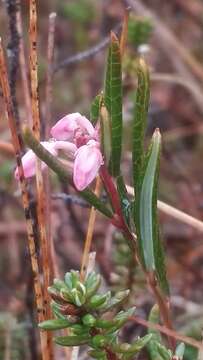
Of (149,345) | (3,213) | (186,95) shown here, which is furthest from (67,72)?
(149,345)

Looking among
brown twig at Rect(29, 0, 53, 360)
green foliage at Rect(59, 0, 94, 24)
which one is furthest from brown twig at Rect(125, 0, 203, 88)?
brown twig at Rect(29, 0, 53, 360)

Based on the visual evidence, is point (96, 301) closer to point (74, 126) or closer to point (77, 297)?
point (77, 297)

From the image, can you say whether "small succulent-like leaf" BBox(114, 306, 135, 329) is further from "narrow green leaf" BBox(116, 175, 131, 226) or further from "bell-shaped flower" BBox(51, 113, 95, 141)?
"bell-shaped flower" BBox(51, 113, 95, 141)

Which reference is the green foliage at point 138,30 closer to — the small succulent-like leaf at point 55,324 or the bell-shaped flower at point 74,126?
the bell-shaped flower at point 74,126

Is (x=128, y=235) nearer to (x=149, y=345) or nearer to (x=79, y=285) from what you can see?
(x=79, y=285)

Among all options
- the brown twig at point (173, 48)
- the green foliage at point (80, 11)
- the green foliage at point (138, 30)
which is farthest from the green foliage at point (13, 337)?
the green foliage at point (80, 11)

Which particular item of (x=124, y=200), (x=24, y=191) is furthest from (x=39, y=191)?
(x=124, y=200)
